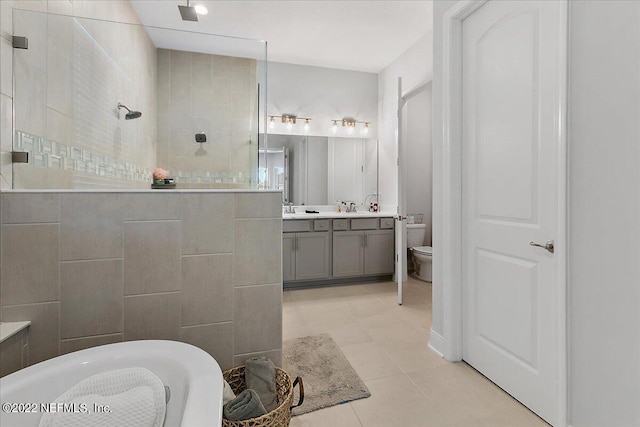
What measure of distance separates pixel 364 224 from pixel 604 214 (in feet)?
8.72

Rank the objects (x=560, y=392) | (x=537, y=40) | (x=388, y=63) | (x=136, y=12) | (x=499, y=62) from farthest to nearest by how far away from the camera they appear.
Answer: (x=388, y=63)
(x=136, y=12)
(x=499, y=62)
(x=537, y=40)
(x=560, y=392)

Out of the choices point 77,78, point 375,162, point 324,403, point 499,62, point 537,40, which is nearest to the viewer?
point 537,40

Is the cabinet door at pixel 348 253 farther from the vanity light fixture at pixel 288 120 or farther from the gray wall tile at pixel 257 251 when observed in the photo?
the gray wall tile at pixel 257 251

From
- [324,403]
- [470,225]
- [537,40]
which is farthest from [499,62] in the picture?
[324,403]

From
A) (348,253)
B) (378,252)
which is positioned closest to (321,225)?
(348,253)

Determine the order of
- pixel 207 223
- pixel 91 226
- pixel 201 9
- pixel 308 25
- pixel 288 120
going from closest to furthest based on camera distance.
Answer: pixel 91 226 < pixel 207 223 < pixel 201 9 < pixel 308 25 < pixel 288 120

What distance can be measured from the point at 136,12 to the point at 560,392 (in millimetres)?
4115

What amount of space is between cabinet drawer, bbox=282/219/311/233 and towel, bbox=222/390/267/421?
237 cm

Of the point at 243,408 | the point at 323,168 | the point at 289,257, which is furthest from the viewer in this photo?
the point at 323,168

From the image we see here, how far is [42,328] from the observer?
1.34 meters

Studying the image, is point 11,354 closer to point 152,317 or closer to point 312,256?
point 152,317

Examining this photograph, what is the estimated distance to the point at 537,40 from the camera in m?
1.52

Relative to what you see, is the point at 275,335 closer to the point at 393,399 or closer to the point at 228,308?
the point at 228,308

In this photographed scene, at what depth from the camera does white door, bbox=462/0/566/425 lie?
4.77ft
